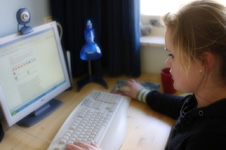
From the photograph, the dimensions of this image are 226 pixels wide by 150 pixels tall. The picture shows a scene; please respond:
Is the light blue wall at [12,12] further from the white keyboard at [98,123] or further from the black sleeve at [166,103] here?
the black sleeve at [166,103]

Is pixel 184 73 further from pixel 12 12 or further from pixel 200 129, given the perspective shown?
pixel 12 12

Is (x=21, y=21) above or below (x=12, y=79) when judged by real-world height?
above

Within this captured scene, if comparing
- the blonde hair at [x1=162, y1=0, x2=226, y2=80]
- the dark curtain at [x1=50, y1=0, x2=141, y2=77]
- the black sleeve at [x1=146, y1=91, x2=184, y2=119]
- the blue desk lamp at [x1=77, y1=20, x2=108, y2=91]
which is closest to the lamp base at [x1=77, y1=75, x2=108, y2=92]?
the dark curtain at [x1=50, y1=0, x2=141, y2=77]

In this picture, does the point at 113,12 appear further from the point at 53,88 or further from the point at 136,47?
the point at 53,88

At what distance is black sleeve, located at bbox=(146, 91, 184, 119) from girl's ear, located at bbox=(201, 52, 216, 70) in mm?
371

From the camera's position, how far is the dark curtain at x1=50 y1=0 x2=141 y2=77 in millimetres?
1230

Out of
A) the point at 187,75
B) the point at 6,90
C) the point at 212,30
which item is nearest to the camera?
the point at 212,30

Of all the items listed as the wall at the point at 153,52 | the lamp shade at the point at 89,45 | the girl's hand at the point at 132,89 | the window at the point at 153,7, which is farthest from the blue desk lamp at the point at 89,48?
the window at the point at 153,7

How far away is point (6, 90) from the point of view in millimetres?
914

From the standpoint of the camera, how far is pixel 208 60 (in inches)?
26.0

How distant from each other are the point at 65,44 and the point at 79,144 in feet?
2.42

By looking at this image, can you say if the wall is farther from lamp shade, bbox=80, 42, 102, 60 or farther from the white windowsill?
lamp shade, bbox=80, 42, 102, 60

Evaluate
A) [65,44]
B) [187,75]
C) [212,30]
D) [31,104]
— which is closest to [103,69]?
[65,44]

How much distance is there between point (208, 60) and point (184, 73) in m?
0.10
